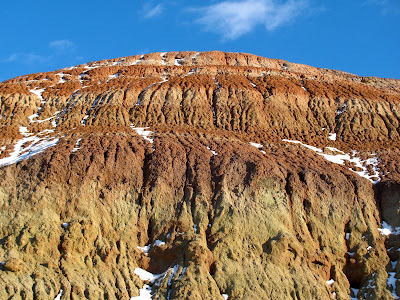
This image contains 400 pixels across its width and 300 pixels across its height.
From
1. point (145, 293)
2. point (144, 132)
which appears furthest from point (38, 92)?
point (145, 293)

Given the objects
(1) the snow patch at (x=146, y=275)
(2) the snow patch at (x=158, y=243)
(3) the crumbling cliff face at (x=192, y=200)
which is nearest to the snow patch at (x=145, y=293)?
(3) the crumbling cliff face at (x=192, y=200)

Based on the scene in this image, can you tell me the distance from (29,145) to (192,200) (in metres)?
14.8

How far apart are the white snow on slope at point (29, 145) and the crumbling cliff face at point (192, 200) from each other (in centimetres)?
17

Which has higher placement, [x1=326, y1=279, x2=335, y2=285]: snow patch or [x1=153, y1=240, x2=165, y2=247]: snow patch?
[x1=153, y1=240, x2=165, y2=247]: snow patch

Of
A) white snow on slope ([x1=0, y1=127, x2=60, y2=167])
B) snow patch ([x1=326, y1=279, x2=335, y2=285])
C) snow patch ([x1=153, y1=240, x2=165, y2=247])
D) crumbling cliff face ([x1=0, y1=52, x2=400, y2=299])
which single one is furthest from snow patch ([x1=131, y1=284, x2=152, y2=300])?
white snow on slope ([x1=0, y1=127, x2=60, y2=167])

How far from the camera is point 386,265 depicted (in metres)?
27.1

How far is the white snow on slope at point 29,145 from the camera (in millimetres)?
31934

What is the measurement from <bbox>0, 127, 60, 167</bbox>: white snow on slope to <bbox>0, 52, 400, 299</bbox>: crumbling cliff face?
17 cm

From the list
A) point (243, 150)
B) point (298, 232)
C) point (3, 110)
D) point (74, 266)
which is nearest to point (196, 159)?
point (243, 150)

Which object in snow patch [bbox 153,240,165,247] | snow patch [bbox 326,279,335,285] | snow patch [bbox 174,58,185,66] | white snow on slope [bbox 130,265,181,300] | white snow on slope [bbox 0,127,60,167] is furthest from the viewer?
snow patch [bbox 174,58,185,66]

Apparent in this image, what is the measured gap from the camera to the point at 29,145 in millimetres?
35219

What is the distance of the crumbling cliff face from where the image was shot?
2483cm

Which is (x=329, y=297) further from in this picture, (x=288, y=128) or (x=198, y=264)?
(x=288, y=128)

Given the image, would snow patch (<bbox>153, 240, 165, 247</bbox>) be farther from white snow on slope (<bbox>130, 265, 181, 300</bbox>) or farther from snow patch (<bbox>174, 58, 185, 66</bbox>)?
snow patch (<bbox>174, 58, 185, 66</bbox>)
